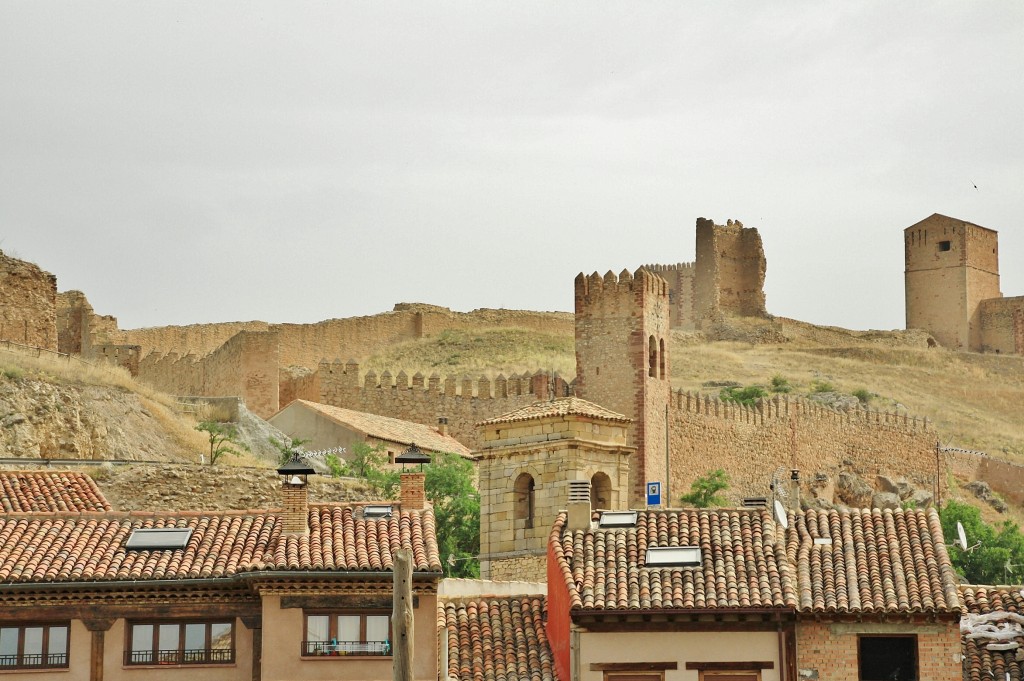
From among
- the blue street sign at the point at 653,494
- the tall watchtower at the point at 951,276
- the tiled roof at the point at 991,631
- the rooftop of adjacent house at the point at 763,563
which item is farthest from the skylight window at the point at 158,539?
the tall watchtower at the point at 951,276

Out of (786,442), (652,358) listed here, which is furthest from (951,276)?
(652,358)

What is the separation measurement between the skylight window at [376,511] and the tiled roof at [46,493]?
5780mm

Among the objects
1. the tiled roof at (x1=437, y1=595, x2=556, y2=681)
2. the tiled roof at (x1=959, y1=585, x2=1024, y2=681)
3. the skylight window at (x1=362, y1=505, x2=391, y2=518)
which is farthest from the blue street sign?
the tiled roof at (x1=959, y1=585, x2=1024, y2=681)

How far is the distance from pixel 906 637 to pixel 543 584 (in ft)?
26.0

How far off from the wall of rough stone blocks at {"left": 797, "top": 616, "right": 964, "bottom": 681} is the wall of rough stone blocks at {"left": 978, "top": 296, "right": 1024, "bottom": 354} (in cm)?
8562

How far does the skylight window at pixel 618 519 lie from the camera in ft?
104

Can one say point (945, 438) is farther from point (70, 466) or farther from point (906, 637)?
point (906, 637)

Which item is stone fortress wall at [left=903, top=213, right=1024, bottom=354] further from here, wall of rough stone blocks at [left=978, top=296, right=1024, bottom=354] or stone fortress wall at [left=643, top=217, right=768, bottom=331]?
stone fortress wall at [left=643, top=217, right=768, bottom=331]

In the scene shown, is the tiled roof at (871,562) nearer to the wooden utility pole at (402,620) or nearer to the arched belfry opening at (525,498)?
the arched belfry opening at (525,498)

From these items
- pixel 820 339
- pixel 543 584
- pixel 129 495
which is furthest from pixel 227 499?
pixel 820 339

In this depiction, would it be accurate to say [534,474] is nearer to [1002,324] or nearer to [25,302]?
[25,302]

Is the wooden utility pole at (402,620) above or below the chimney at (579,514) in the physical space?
below

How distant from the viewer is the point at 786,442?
227 feet

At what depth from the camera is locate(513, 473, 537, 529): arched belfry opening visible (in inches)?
1528
